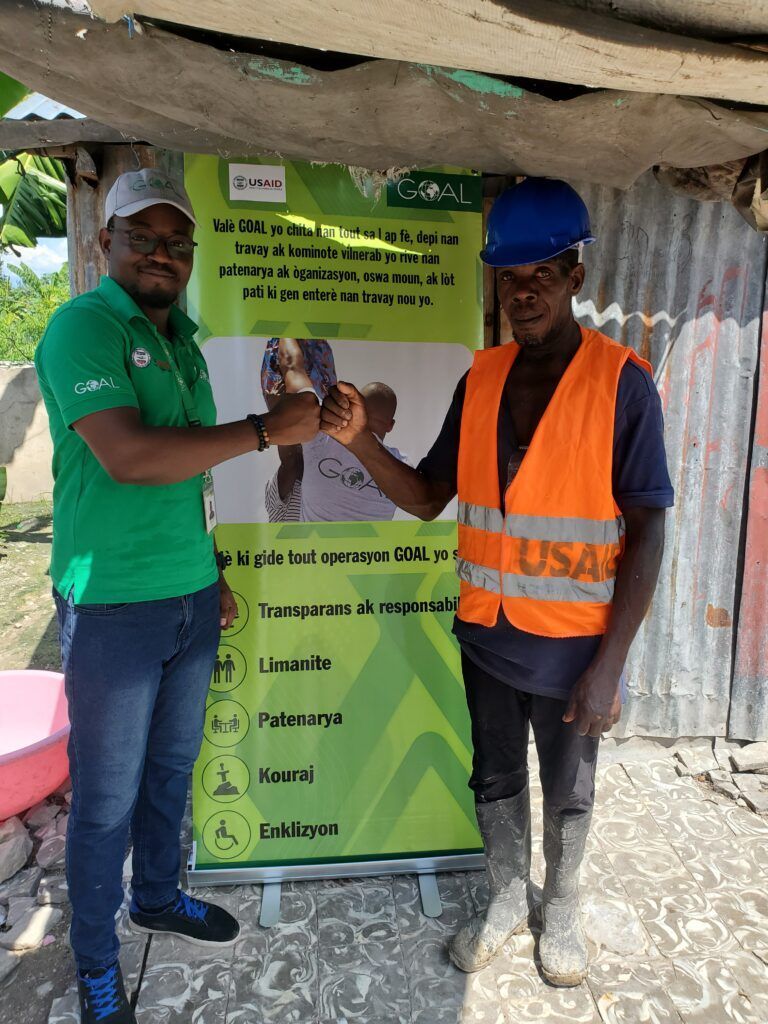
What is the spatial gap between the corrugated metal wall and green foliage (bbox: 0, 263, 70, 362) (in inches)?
591

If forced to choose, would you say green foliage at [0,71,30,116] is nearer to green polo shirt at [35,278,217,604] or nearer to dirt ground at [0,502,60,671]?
green polo shirt at [35,278,217,604]

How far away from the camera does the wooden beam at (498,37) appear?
1.21 meters

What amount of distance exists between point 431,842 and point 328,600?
114 centimetres

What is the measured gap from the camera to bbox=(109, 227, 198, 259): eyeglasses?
6.58 ft

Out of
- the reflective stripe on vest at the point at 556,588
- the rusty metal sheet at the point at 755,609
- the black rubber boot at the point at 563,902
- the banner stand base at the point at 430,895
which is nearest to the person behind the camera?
the reflective stripe on vest at the point at 556,588

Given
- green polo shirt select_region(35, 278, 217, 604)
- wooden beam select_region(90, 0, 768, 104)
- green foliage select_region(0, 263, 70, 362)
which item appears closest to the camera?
wooden beam select_region(90, 0, 768, 104)

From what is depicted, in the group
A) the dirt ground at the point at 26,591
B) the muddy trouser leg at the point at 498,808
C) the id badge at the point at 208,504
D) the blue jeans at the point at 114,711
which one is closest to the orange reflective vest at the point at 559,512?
the muddy trouser leg at the point at 498,808

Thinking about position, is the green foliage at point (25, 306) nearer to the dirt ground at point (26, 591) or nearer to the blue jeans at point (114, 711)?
the dirt ground at point (26, 591)

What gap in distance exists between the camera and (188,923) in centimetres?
255

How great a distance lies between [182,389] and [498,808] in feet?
5.88

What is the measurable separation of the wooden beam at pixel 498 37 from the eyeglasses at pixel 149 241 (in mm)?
761

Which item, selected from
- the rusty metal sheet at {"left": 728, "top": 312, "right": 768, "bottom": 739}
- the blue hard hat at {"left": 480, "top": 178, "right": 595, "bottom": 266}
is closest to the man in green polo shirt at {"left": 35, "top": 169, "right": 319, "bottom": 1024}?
the blue hard hat at {"left": 480, "top": 178, "right": 595, "bottom": 266}

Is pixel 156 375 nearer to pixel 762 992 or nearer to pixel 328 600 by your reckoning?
pixel 328 600

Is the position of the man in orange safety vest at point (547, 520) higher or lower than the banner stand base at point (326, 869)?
higher
